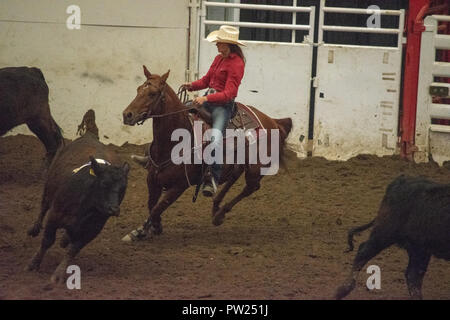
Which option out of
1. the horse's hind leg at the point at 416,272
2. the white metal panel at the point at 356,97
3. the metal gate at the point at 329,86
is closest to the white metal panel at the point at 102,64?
the metal gate at the point at 329,86

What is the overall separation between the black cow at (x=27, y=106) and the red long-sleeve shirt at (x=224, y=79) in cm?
242

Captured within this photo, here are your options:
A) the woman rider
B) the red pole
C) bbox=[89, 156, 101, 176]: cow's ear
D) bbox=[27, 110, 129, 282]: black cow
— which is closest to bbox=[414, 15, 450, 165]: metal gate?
the red pole

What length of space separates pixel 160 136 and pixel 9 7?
4600 millimetres

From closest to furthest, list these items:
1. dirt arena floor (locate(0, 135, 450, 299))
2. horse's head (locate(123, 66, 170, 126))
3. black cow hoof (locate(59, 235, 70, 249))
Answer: dirt arena floor (locate(0, 135, 450, 299))
black cow hoof (locate(59, 235, 70, 249))
horse's head (locate(123, 66, 170, 126))

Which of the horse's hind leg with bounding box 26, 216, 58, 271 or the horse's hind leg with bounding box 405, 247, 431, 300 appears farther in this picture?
the horse's hind leg with bounding box 26, 216, 58, 271

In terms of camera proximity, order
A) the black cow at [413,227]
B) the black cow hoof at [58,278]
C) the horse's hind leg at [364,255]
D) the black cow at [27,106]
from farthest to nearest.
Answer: the black cow at [27,106] < the black cow hoof at [58,278] < the horse's hind leg at [364,255] < the black cow at [413,227]

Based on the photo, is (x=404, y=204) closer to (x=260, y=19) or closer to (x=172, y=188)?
(x=172, y=188)

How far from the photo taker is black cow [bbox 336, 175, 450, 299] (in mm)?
5945

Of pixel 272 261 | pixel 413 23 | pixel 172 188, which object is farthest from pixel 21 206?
pixel 413 23

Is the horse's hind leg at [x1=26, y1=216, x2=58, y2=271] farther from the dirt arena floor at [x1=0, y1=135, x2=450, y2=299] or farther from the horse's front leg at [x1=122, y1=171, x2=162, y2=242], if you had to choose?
the horse's front leg at [x1=122, y1=171, x2=162, y2=242]

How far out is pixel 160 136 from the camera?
774 centimetres

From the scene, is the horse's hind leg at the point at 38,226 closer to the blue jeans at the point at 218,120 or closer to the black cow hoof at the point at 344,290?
the blue jeans at the point at 218,120

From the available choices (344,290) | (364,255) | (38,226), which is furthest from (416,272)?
(38,226)

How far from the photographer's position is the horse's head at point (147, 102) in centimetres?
734
